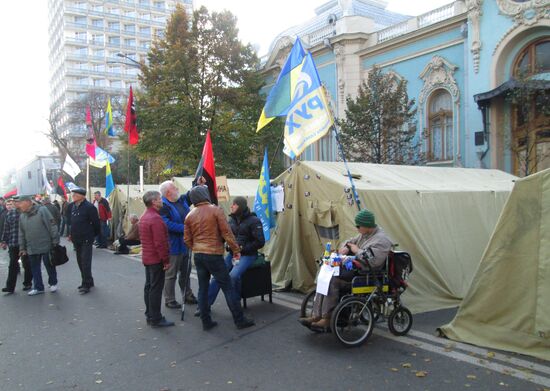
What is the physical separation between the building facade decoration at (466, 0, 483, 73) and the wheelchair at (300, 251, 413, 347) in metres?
12.0

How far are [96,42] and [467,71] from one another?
76.7m

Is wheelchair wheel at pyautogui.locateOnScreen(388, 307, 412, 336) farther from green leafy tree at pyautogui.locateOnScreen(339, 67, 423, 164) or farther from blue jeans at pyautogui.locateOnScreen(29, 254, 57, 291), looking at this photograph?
green leafy tree at pyautogui.locateOnScreen(339, 67, 423, 164)

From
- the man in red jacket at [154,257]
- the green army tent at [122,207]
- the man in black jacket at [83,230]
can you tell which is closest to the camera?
the man in red jacket at [154,257]

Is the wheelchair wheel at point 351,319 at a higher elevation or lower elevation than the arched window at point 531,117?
lower

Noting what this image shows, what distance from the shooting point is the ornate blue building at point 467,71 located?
1380 centimetres

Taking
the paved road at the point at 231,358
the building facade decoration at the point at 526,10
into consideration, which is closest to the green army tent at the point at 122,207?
the paved road at the point at 231,358

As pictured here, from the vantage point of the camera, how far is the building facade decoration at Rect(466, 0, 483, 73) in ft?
48.6

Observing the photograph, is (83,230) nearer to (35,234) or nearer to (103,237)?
(35,234)

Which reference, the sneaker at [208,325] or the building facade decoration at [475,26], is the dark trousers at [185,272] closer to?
the sneaker at [208,325]

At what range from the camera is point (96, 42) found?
78.9 m

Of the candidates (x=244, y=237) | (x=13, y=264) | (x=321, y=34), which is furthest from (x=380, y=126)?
(x=13, y=264)

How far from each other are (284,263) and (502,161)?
10.2m

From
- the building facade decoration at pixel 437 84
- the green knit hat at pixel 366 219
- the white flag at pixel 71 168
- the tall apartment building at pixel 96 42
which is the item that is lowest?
the green knit hat at pixel 366 219

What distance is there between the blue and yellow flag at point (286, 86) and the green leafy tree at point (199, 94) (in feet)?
43.8
